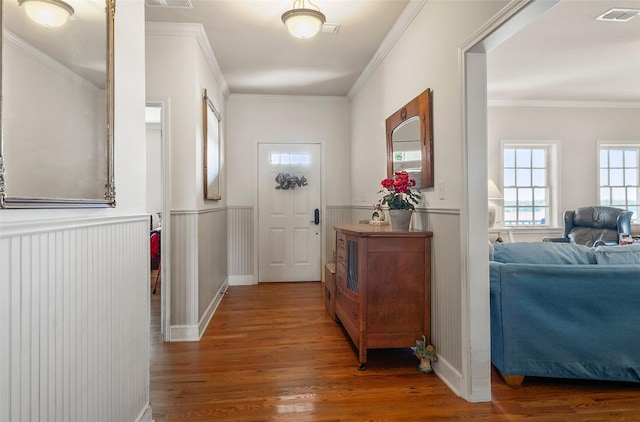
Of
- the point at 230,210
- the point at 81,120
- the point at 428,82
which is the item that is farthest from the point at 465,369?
the point at 230,210

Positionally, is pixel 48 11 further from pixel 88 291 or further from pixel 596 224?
pixel 596 224

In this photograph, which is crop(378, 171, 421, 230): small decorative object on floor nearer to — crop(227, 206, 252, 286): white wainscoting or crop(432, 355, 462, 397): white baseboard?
crop(432, 355, 462, 397): white baseboard

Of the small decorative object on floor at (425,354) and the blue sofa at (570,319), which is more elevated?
the blue sofa at (570,319)

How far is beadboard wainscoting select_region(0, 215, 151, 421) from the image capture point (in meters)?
0.88

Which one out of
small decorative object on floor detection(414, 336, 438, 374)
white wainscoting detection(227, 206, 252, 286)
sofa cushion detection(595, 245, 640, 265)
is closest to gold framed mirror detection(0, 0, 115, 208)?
small decorative object on floor detection(414, 336, 438, 374)

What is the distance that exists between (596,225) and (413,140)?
362 centimetres

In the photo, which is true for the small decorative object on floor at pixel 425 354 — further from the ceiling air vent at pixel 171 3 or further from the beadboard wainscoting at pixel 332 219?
the ceiling air vent at pixel 171 3

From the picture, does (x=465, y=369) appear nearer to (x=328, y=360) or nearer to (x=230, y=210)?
(x=328, y=360)

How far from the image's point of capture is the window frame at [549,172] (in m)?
5.43

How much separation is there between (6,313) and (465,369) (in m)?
2.06

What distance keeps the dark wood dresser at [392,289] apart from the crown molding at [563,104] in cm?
404

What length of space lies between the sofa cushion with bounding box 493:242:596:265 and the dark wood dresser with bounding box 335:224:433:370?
1.57ft

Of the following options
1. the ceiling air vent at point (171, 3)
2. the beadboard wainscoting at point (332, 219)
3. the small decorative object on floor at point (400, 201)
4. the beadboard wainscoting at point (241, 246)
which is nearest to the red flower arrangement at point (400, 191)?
the small decorative object on floor at point (400, 201)

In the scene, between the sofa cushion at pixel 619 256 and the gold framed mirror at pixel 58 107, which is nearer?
the gold framed mirror at pixel 58 107
